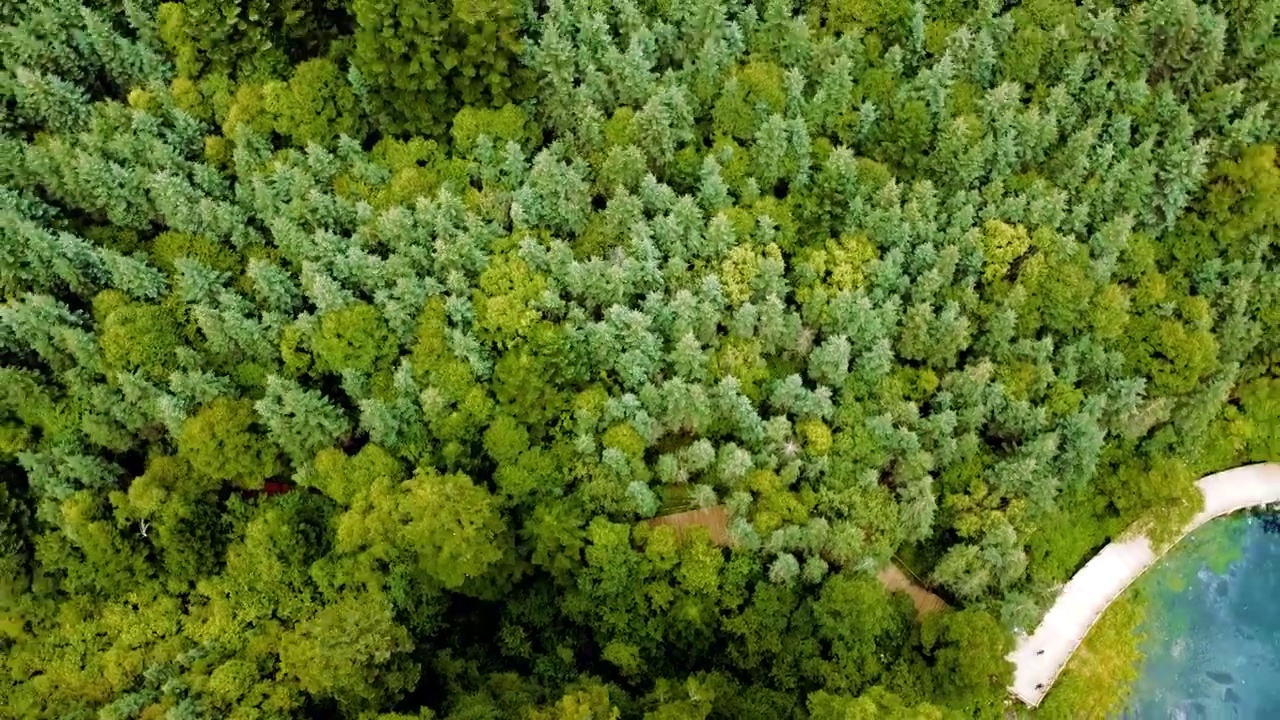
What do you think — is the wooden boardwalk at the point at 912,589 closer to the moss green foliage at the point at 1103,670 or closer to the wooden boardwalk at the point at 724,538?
the wooden boardwalk at the point at 724,538

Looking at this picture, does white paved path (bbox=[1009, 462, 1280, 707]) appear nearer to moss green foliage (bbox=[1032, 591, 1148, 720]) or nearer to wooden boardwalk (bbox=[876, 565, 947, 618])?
moss green foliage (bbox=[1032, 591, 1148, 720])

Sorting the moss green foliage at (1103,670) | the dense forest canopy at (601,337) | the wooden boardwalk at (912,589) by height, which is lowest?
the moss green foliage at (1103,670)

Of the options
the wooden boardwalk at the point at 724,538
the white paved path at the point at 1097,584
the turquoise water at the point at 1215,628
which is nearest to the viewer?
the wooden boardwalk at the point at 724,538

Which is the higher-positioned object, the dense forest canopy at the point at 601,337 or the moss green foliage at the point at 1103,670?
the dense forest canopy at the point at 601,337

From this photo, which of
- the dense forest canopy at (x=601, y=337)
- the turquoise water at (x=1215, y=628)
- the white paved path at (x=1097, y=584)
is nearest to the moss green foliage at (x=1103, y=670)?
the white paved path at (x=1097, y=584)

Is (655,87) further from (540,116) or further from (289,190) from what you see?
(289,190)

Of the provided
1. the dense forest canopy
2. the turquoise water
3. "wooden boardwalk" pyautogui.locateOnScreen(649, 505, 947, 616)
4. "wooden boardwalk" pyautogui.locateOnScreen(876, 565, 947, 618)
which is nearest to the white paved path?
the turquoise water

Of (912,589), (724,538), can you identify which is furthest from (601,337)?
(912,589)
